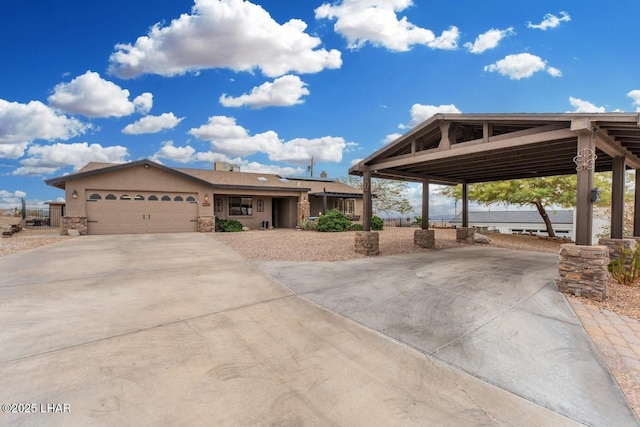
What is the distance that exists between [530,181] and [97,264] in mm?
20502

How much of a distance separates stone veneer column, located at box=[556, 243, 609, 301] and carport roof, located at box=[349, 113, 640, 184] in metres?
2.30

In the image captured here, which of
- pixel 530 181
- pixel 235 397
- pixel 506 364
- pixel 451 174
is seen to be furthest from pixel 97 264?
pixel 530 181

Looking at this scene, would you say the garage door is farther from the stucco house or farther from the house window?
the house window

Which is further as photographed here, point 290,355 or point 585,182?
point 585,182

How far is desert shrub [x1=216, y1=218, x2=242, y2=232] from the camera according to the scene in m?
18.5

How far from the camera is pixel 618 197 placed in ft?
26.5

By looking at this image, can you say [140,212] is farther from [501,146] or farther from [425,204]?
[501,146]

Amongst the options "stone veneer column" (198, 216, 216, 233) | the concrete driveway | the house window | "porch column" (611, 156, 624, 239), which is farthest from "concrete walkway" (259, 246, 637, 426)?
the house window

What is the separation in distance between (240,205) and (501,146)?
17303 mm

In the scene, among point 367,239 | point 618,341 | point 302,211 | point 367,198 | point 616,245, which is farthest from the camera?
point 302,211

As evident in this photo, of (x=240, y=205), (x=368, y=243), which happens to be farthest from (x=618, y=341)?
(x=240, y=205)

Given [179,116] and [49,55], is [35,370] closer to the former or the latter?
[49,55]

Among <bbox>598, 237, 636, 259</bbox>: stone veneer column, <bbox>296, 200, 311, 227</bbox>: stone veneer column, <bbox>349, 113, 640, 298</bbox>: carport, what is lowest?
<bbox>598, 237, 636, 259</bbox>: stone veneer column

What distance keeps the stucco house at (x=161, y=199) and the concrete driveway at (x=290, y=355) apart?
1167 cm
